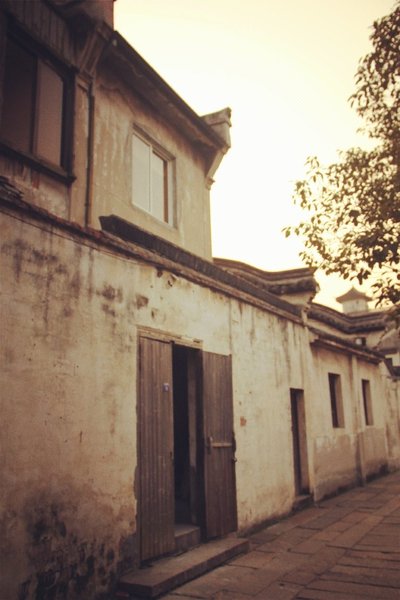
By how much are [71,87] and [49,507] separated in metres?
5.91

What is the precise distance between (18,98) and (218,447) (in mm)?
5373

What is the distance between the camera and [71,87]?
745cm

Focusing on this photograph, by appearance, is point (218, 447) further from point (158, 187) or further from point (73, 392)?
point (158, 187)

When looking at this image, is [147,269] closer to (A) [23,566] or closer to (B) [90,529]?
(B) [90,529]

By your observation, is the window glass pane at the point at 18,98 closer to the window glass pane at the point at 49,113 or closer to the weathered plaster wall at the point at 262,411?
the window glass pane at the point at 49,113

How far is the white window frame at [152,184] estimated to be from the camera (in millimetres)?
8791

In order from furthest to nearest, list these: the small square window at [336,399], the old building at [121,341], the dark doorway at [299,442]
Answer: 1. the small square window at [336,399]
2. the dark doorway at [299,442]
3. the old building at [121,341]

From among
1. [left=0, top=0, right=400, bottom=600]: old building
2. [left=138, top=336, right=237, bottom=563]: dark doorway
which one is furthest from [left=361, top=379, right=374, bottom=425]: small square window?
[left=138, top=336, right=237, bottom=563]: dark doorway

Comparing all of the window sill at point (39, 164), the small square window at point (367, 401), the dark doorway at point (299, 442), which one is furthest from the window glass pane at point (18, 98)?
the small square window at point (367, 401)

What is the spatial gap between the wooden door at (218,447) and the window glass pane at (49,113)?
140 inches

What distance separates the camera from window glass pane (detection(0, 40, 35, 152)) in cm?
639

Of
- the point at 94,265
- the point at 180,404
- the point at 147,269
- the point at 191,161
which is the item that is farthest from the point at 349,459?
the point at 94,265

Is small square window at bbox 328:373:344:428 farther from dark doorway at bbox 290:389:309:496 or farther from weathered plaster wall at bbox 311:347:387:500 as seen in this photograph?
dark doorway at bbox 290:389:309:496

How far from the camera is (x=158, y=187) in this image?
9.48 metres
